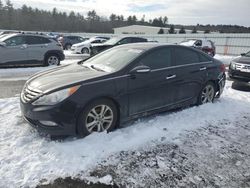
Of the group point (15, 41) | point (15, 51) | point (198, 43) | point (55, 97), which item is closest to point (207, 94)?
point (55, 97)

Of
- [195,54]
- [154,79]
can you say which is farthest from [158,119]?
[195,54]

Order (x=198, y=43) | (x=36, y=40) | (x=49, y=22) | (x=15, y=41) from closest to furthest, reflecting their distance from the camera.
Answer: (x=15, y=41) < (x=36, y=40) < (x=198, y=43) < (x=49, y=22)

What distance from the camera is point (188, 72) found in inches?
213

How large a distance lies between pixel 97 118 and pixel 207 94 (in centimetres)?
329

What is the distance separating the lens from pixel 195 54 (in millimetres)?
5836

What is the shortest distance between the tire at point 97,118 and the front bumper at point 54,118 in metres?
0.15

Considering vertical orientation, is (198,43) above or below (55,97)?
above

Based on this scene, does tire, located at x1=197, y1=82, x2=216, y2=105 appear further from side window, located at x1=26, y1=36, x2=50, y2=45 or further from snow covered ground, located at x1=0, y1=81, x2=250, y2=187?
side window, located at x1=26, y1=36, x2=50, y2=45

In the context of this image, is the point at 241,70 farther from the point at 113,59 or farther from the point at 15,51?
the point at 15,51

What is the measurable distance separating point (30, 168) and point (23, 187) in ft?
1.18

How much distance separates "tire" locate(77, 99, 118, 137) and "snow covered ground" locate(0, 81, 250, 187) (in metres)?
0.13

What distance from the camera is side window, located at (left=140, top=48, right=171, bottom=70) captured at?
15.6 feet

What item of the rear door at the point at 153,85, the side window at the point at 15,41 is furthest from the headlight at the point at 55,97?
the side window at the point at 15,41

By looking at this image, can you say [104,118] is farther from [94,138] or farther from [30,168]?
[30,168]
